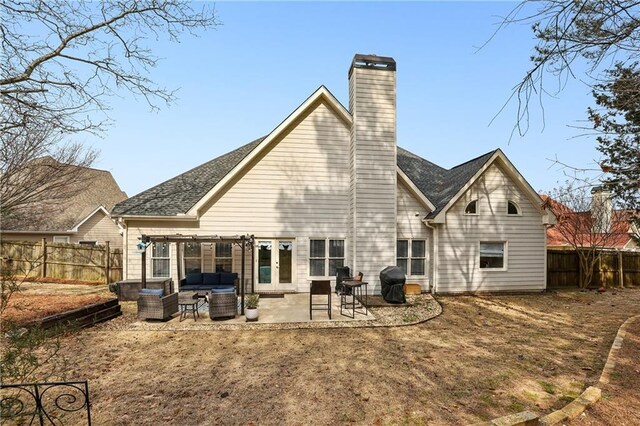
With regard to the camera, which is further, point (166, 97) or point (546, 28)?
point (166, 97)

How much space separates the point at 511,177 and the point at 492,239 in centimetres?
292

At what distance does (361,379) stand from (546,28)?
19.0 feet

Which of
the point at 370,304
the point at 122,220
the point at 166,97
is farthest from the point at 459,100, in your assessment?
the point at 122,220

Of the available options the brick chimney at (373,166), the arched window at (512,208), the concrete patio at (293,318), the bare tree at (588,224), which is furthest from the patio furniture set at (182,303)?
the bare tree at (588,224)

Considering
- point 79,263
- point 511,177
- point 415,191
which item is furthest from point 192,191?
point 511,177

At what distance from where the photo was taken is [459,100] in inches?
402

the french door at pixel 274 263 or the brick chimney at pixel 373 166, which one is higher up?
the brick chimney at pixel 373 166

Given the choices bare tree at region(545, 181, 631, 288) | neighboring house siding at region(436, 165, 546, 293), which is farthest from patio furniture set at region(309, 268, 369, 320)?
bare tree at region(545, 181, 631, 288)

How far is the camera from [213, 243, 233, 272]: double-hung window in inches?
526

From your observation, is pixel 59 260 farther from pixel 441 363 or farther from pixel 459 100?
pixel 459 100

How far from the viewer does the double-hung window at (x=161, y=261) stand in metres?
13.2

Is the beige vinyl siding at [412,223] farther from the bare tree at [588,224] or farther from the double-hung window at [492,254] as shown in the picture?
the bare tree at [588,224]

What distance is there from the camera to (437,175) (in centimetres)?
1880

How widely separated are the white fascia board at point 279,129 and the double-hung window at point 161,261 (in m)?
1.96
